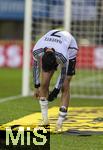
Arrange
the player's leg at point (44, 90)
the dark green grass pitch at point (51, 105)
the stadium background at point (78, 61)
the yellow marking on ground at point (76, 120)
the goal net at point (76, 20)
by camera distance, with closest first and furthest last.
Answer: the dark green grass pitch at point (51, 105) < the stadium background at point (78, 61) < the player's leg at point (44, 90) < the yellow marking on ground at point (76, 120) < the goal net at point (76, 20)

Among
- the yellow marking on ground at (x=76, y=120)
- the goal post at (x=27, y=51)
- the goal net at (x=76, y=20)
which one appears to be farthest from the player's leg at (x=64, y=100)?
the goal net at (x=76, y=20)

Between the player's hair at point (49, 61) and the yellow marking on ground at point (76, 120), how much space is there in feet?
2.80

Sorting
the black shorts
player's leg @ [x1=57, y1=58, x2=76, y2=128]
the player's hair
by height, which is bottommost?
player's leg @ [x1=57, y1=58, x2=76, y2=128]

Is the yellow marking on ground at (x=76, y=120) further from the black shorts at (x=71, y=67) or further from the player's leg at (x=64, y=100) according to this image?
the black shorts at (x=71, y=67)

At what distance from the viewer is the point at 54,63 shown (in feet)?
29.2

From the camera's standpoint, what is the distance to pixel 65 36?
9.09m

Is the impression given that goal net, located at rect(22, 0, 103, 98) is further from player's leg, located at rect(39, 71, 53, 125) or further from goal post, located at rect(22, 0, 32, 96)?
player's leg, located at rect(39, 71, 53, 125)

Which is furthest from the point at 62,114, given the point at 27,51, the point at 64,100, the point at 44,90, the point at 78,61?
the point at 78,61

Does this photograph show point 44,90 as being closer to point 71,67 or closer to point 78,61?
point 71,67

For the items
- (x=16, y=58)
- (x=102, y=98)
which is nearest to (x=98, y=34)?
(x=102, y=98)

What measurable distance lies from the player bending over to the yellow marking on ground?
0.34 meters

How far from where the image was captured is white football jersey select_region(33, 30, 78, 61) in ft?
29.1

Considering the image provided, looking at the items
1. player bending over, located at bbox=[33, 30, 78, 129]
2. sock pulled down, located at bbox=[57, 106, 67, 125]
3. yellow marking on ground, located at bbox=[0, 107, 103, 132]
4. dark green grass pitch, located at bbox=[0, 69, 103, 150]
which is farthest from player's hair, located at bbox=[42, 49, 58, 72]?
dark green grass pitch, located at bbox=[0, 69, 103, 150]

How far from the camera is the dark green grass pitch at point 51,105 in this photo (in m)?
7.91
